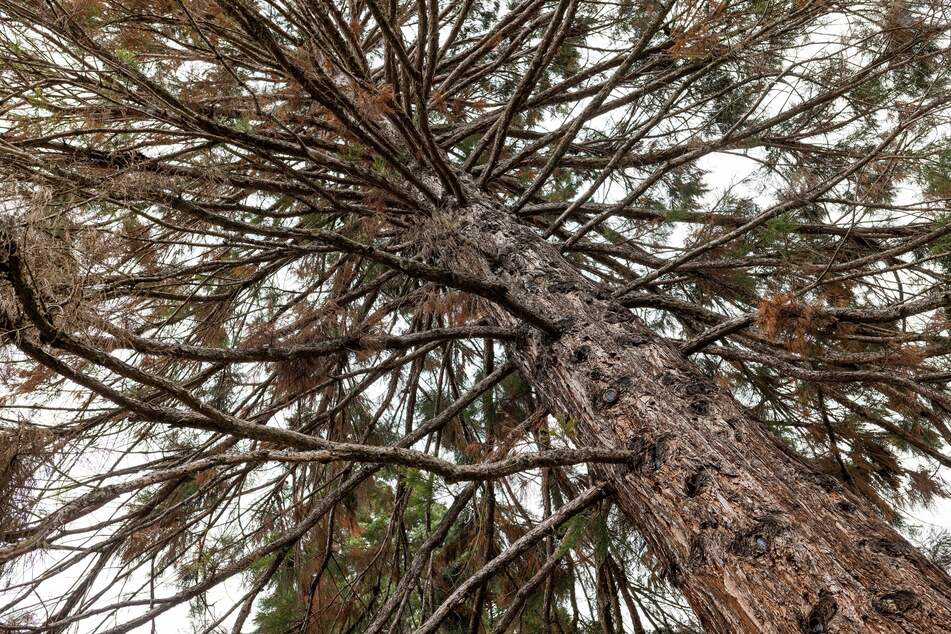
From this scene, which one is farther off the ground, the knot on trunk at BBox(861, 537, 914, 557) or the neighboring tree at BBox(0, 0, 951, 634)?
the neighboring tree at BBox(0, 0, 951, 634)

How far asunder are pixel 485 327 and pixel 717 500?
1052 millimetres

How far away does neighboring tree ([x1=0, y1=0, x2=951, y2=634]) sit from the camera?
1.38m

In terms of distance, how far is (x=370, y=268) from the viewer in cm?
420

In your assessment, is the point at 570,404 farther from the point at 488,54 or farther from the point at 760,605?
the point at 488,54

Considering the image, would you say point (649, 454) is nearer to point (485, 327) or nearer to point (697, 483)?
point (697, 483)

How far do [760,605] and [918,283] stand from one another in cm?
219

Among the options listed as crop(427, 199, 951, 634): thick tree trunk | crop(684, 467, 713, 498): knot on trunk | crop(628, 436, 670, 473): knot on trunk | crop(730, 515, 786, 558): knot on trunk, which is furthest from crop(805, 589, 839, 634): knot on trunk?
crop(628, 436, 670, 473): knot on trunk

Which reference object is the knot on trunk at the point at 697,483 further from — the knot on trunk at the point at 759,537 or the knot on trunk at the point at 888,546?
the knot on trunk at the point at 888,546

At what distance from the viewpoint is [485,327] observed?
90.1 inches

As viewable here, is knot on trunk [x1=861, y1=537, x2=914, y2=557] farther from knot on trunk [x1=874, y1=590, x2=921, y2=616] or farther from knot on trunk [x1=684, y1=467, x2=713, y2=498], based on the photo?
knot on trunk [x1=684, y1=467, x2=713, y2=498]

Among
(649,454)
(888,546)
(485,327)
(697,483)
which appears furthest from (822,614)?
(485,327)

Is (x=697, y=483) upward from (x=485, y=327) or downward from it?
downward

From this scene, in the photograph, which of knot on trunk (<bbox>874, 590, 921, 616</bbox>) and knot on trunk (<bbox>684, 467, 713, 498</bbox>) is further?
knot on trunk (<bbox>684, 467, 713, 498</bbox>)

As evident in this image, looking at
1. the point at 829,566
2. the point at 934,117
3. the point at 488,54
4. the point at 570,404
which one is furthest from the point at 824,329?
the point at 488,54
